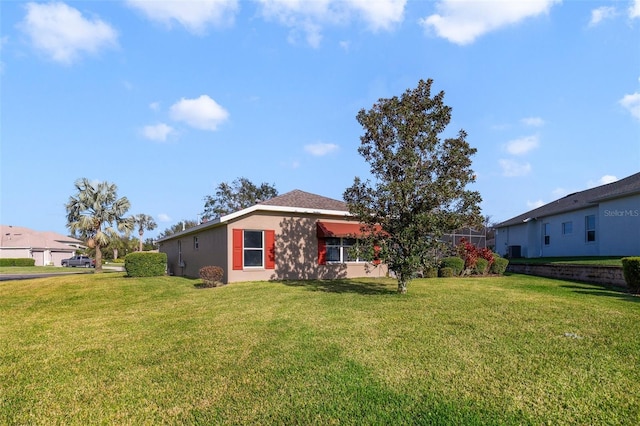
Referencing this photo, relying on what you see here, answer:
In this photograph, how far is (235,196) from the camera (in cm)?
5322

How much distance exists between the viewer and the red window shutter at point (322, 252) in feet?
56.0

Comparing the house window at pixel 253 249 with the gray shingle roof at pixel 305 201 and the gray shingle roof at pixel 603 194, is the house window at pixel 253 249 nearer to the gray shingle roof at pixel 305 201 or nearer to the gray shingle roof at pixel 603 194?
the gray shingle roof at pixel 305 201

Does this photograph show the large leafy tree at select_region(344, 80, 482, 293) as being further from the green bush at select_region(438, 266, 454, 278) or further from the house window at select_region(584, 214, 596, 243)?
the house window at select_region(584, 214, 596, 243)

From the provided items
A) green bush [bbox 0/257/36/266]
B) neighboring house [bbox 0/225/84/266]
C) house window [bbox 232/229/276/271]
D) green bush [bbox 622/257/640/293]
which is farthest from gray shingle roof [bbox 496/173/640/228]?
neighboring house [bbox 0/225/84/266]

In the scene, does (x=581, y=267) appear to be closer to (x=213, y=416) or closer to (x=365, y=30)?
(x=365, y=30)

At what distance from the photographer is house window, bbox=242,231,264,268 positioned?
15734 mm

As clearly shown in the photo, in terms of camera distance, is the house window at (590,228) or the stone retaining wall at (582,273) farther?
the house window at (590,228)

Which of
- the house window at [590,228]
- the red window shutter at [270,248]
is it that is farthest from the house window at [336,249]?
the house window at [590,228]

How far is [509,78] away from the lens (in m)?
13.7

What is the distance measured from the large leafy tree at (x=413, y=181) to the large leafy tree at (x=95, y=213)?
26378mm

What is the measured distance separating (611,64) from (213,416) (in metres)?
16.0

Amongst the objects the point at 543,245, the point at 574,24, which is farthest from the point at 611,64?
the point at 543,245

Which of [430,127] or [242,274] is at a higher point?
[430,127]

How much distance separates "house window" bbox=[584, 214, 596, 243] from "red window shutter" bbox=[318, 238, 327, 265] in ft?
50.4
